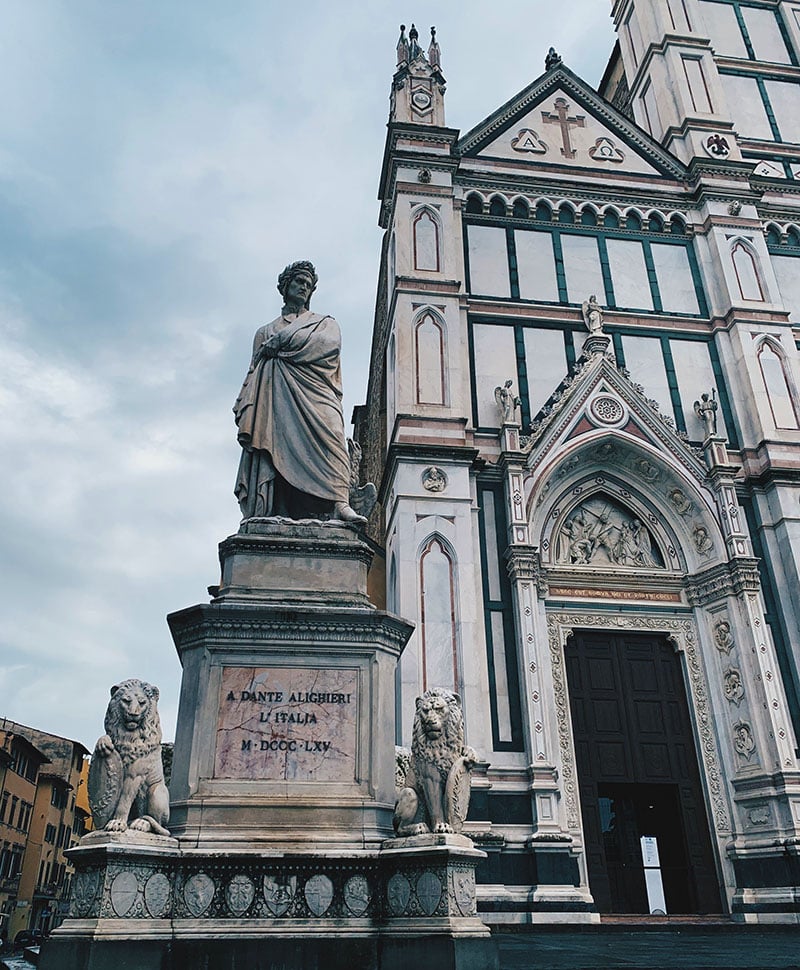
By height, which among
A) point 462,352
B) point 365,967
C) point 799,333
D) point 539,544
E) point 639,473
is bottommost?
point 365,967

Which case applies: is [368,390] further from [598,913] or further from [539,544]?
[598,913]

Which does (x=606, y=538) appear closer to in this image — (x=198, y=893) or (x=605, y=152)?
(x=605, y=152)

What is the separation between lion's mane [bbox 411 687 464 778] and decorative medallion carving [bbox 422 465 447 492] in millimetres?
9630

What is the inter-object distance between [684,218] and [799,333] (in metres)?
4.07

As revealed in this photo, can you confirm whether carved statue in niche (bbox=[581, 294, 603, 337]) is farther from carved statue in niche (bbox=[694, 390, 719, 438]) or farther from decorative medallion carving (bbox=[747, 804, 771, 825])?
decorative medallion carving (bbox=[747, 804, 771, 825])

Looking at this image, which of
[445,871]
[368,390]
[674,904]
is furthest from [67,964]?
[368,390]

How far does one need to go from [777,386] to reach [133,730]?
16798mm

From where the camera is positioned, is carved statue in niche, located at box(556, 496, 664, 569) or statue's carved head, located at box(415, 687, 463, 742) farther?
carved statue in niche, located at box(556, 496, 664, 569)

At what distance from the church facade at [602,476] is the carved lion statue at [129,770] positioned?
7.79 m

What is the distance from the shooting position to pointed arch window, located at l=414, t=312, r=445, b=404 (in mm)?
17766

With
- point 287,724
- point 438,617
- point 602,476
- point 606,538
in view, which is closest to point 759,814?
point 606,538

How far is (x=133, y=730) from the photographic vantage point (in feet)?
21.6

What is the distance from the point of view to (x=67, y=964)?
5613 mm

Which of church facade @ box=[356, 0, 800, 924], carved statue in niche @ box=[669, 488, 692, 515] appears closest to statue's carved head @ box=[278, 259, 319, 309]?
church facade @ box=[356, 0, 800, 924]
